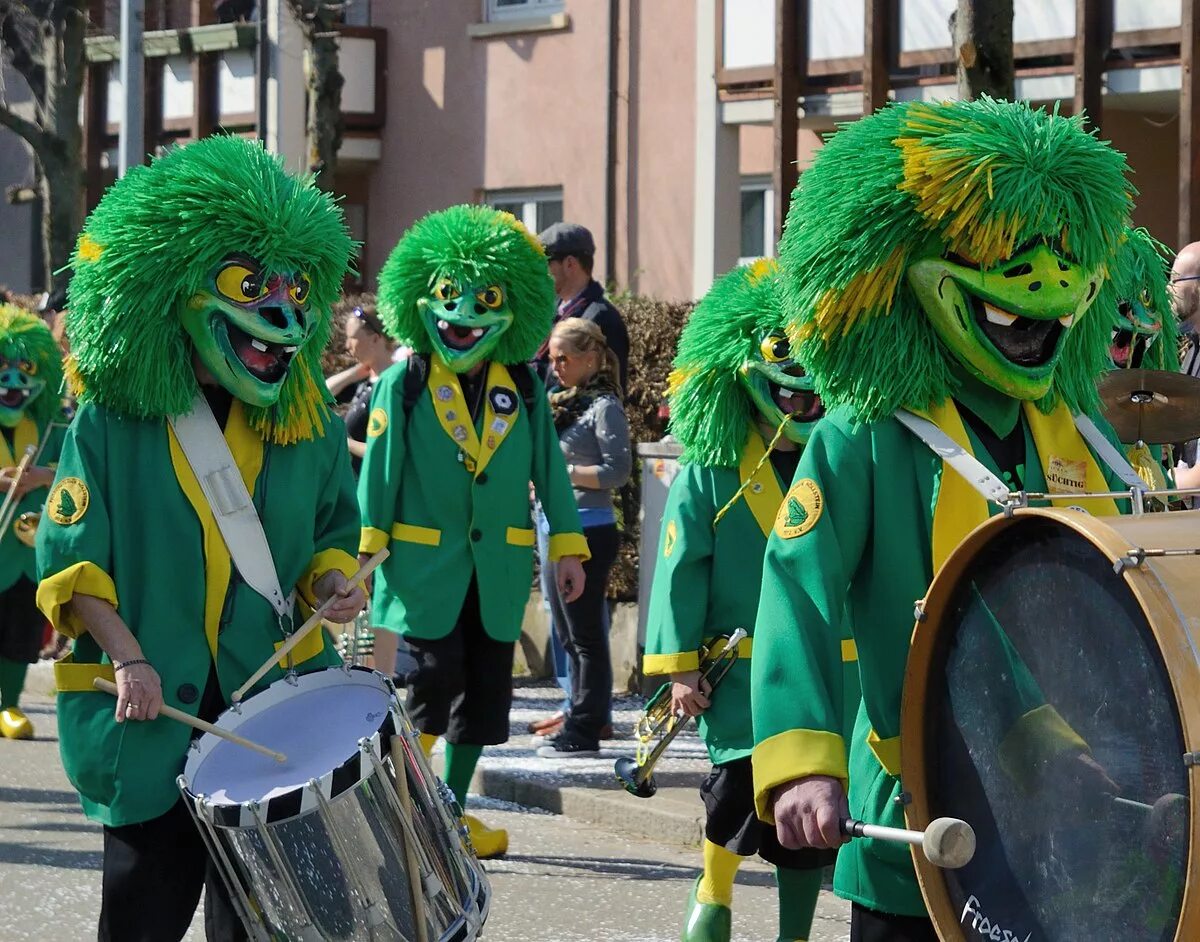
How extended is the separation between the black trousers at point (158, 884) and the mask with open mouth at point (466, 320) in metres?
3.01

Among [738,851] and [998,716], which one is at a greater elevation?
[998,716]

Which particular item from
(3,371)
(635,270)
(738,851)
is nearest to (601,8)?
(635,270)

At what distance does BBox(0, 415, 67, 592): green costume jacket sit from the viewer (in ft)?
29.8

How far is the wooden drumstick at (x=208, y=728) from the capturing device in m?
4.07

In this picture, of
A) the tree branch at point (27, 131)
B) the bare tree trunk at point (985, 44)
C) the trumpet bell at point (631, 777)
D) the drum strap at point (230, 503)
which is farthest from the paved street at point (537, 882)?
the tree branch at point (27, 131)

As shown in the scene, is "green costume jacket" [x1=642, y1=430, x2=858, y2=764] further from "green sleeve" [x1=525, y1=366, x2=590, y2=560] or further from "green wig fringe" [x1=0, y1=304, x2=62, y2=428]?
"green wig fringe" [x1=0, y1=304, x2=62, y2=428]

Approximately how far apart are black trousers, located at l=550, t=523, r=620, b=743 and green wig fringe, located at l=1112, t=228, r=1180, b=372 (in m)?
3.51

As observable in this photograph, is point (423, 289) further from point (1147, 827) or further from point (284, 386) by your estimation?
point (1147, 827)

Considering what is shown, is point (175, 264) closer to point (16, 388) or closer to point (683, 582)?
point (683, 582)

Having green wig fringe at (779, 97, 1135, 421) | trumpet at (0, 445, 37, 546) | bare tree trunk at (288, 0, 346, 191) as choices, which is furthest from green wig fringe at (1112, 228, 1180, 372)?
bare tree trunk at (288, 0, 346, 191)

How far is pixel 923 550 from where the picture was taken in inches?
138

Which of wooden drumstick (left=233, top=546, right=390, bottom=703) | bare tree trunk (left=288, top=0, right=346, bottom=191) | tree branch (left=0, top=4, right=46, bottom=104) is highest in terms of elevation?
tree branch (left=0, top=4, right=46, bottom=104)

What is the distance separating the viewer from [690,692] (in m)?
5.36

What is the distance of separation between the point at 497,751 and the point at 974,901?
5.84 metres
